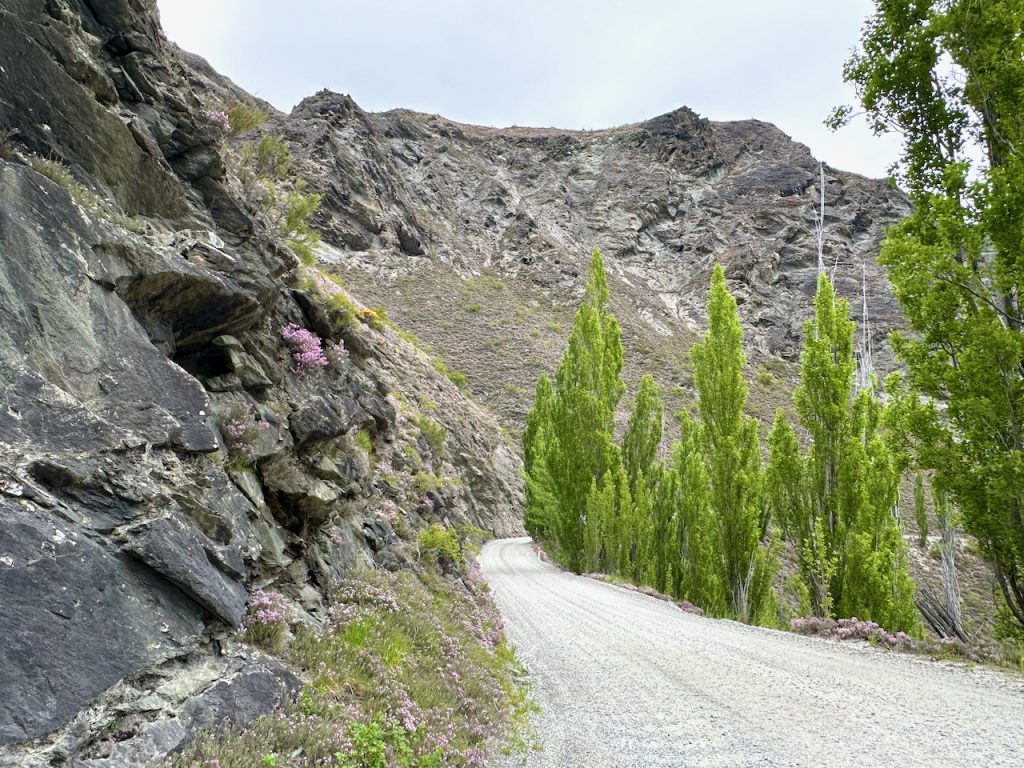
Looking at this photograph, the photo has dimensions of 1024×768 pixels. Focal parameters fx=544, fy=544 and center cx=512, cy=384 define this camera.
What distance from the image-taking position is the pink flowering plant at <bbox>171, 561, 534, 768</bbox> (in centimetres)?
308

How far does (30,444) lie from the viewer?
2.86 meters

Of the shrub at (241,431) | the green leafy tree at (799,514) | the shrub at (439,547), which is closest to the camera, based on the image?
the shrub at (241,431)

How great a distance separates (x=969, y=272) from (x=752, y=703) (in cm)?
551

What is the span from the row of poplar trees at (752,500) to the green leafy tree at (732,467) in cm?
3

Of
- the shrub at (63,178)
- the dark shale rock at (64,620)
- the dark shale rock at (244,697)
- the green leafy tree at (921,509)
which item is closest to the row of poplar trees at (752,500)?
the green leafy tree at (921,509)

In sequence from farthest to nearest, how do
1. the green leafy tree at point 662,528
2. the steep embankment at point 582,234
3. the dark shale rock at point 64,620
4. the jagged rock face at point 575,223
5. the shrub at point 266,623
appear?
the jagged rock face at point 575,223, the steep embankment at point 582,234, the green leafy tree at point 662,528, the shrub at point 266,623, the dark shale rock at point 64,620

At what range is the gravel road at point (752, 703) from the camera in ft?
12.8

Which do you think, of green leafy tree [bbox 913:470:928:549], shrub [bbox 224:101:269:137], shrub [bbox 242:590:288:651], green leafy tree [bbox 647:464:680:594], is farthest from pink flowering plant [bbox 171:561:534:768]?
green leafy tree [bbox 913:470:928:549]

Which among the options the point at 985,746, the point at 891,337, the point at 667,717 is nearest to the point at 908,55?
the point at 891,337

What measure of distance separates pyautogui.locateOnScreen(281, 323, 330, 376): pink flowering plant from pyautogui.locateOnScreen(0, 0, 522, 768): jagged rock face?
0.25 ft

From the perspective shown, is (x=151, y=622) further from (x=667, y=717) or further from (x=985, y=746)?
(x=985, y=746)

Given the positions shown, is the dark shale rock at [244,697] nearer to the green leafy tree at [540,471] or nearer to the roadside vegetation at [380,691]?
the roadside vegetation at [380,691]

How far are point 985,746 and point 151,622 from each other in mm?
5511

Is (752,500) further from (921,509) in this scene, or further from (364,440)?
(921,509)
